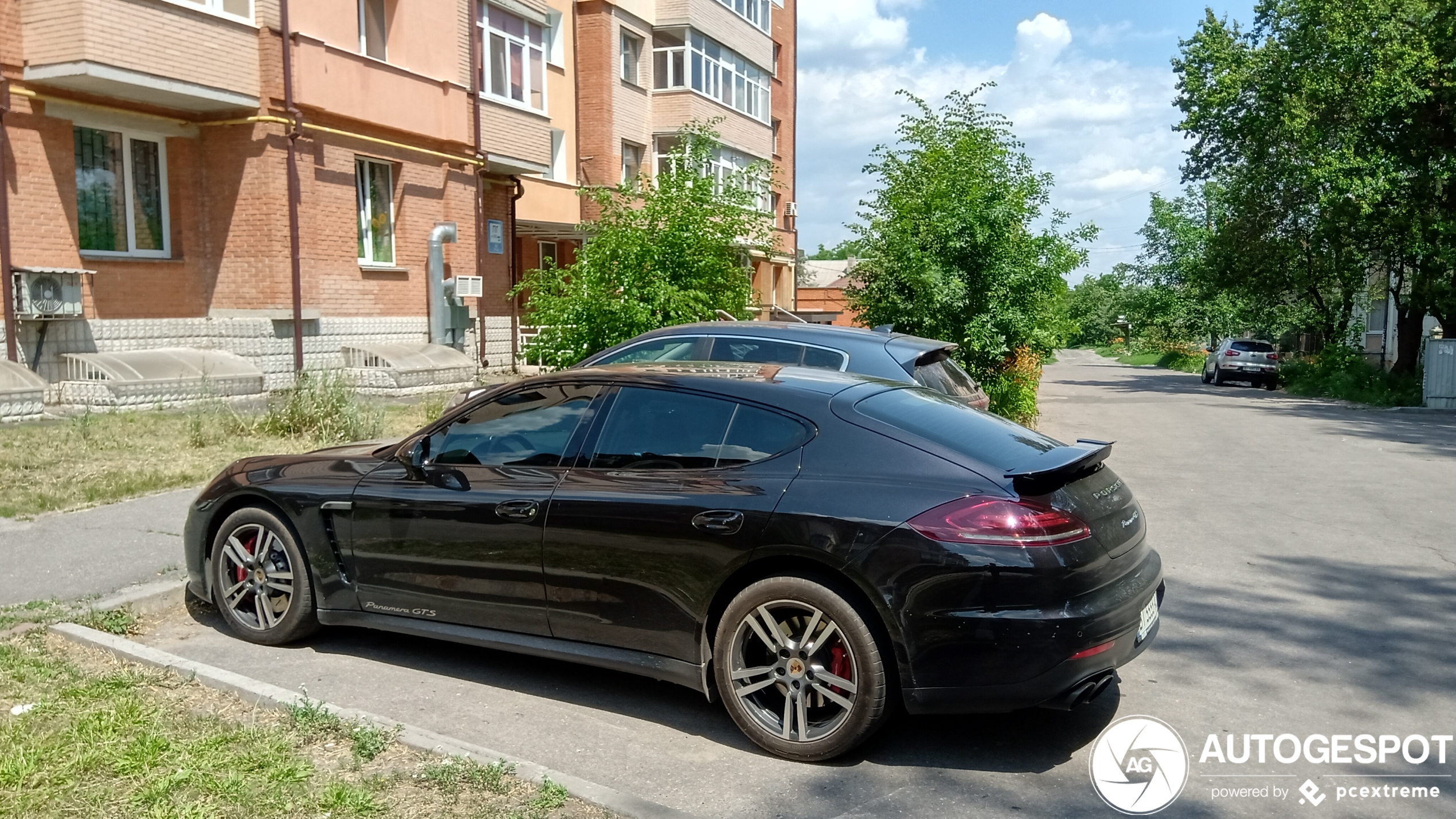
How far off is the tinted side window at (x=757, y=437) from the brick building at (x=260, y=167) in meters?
12.6

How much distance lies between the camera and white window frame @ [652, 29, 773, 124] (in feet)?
104

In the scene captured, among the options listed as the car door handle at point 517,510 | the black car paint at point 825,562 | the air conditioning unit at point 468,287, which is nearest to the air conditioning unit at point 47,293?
the air conditioning unit at point 468,287

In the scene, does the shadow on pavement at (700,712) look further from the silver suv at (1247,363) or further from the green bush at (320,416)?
the silver suv at (1247,363)

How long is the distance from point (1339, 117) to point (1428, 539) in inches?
841

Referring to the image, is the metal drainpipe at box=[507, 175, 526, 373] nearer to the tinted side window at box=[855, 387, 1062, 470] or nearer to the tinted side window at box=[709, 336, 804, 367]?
the tinted side window at box=[709, 336, 804, 367]

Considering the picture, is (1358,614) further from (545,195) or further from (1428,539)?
(545,195)

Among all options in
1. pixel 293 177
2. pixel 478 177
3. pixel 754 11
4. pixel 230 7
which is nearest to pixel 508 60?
pixel 478 177

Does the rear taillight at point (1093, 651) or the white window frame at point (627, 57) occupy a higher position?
the white window frame at point (627, 57)

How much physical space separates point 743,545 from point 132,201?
580 inches

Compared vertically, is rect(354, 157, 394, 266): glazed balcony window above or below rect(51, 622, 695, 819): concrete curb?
above

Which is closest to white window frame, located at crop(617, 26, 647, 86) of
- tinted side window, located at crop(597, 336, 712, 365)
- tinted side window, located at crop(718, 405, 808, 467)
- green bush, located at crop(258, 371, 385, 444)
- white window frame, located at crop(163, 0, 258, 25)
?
white window frame, located at crop(163, 0, 258, 25)

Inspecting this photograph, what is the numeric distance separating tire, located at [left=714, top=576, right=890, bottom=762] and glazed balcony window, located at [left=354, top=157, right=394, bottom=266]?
15.8 meters

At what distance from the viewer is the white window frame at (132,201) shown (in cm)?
1545

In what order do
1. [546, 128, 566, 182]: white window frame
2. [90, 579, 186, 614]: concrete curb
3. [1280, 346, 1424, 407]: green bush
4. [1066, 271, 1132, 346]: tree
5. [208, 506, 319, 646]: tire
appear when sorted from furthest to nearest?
1. [1066, 271, 1132, 346]: tree
2. [546, 128, 566, 182]: white window frame
3. [1280, 346, 1424, 407]: green bush
4. [90, 579, 186, 614]: concrete curb
5. [208, 506, 319, 646]: tire
